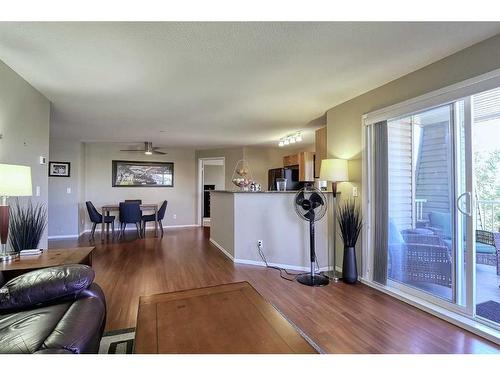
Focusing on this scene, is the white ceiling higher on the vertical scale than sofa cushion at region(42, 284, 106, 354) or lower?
higher

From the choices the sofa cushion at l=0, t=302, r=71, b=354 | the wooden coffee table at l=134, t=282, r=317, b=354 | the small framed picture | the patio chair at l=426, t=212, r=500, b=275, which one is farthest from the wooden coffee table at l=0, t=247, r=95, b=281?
the small framed picture

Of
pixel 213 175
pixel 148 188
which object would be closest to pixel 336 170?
pixel 148 188

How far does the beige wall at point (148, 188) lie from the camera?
643 centimetres

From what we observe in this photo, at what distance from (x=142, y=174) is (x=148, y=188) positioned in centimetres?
41

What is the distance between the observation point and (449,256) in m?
2.22

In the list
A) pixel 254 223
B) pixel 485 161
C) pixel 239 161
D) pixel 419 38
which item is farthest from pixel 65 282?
pixel 239 161

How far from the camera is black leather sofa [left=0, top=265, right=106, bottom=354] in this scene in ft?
3.67

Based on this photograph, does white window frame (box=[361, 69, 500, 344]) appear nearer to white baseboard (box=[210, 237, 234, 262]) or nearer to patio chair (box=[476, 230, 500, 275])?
patio chair (box=[476, 230, 500, 275])

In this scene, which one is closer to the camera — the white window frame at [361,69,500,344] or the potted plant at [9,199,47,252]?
the white window frame at [361,69,500,344]

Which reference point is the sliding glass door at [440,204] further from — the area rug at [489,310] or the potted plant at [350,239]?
the potted plant at [350,239]

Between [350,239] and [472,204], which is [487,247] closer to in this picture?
[472,204]

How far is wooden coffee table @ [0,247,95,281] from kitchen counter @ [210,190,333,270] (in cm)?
195

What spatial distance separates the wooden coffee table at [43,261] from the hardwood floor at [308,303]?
0.56m

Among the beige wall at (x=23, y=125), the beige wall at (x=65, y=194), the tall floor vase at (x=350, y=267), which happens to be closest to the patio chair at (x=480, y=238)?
the tall floor vase at (x=350, y=267)
